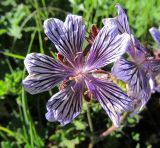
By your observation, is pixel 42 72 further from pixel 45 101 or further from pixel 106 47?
pixel 45 101

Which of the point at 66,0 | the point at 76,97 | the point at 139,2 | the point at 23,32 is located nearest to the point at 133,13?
the point at 139,2

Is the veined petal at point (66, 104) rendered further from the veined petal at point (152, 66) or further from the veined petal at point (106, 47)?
the veined petal at point (152, 66)

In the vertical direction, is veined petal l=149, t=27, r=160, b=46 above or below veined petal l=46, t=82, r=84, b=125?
above

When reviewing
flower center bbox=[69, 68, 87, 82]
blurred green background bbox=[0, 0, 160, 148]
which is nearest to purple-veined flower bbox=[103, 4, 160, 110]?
flower center bbox=[69, 68, 87, 82]

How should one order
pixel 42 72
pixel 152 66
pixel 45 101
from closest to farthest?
pixel 42 72 < pixel 152 66 < pixel 45 101

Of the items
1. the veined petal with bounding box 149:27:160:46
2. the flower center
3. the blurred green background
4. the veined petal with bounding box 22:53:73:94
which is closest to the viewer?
the veined petal with bounding box 22:53:73:94

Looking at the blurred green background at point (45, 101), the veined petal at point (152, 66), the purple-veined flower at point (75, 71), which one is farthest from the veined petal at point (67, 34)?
the blurred green background at point (45, 101)

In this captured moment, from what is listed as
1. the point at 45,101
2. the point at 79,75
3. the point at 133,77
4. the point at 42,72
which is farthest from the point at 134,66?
the point at 45,101

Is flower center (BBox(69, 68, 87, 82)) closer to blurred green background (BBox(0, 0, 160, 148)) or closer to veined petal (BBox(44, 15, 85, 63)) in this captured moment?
veined petal (BBox(44, 15, 85, 63))
